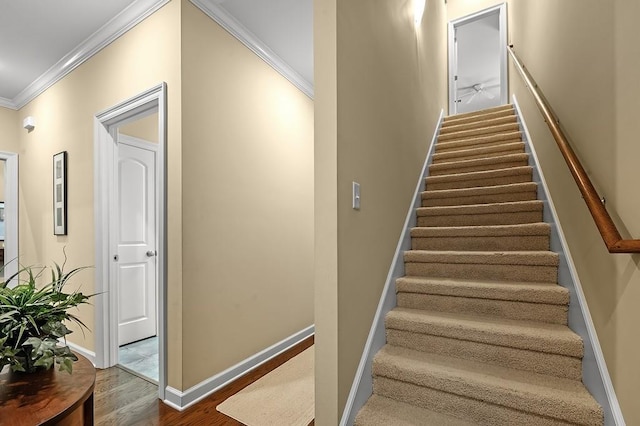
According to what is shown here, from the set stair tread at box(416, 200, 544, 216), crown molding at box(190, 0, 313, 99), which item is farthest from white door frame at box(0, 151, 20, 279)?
stair tread at box(416, 200, 544, 216)

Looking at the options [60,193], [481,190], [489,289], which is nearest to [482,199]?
[481,190]

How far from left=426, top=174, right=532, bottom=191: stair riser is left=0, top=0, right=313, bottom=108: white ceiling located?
1719 millimetres

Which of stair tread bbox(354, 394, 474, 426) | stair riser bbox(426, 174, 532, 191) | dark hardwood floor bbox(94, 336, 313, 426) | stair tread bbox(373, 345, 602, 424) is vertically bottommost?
dark hardwood floor bbox(94, 336, 313, 426)

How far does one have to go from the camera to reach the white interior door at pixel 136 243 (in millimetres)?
3213

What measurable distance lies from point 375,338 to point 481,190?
Answer: 5.55 feet

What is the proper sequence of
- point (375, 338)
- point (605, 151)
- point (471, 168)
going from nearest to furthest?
1. point (605, 151)
2. point (375, 338)
3. point (471, 168)

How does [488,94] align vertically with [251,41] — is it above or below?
above

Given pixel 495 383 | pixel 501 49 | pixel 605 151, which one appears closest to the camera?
pixel 605 151

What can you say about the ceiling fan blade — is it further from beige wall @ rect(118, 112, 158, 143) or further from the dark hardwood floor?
the dark hardwood floor

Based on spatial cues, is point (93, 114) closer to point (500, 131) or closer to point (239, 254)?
point (239, 254)

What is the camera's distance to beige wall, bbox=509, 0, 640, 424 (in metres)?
1.14

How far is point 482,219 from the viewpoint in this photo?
2568 millimetres

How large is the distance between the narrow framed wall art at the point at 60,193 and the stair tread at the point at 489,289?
3.11 metres

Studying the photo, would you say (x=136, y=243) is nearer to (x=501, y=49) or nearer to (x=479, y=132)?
(x=479, y=132)
